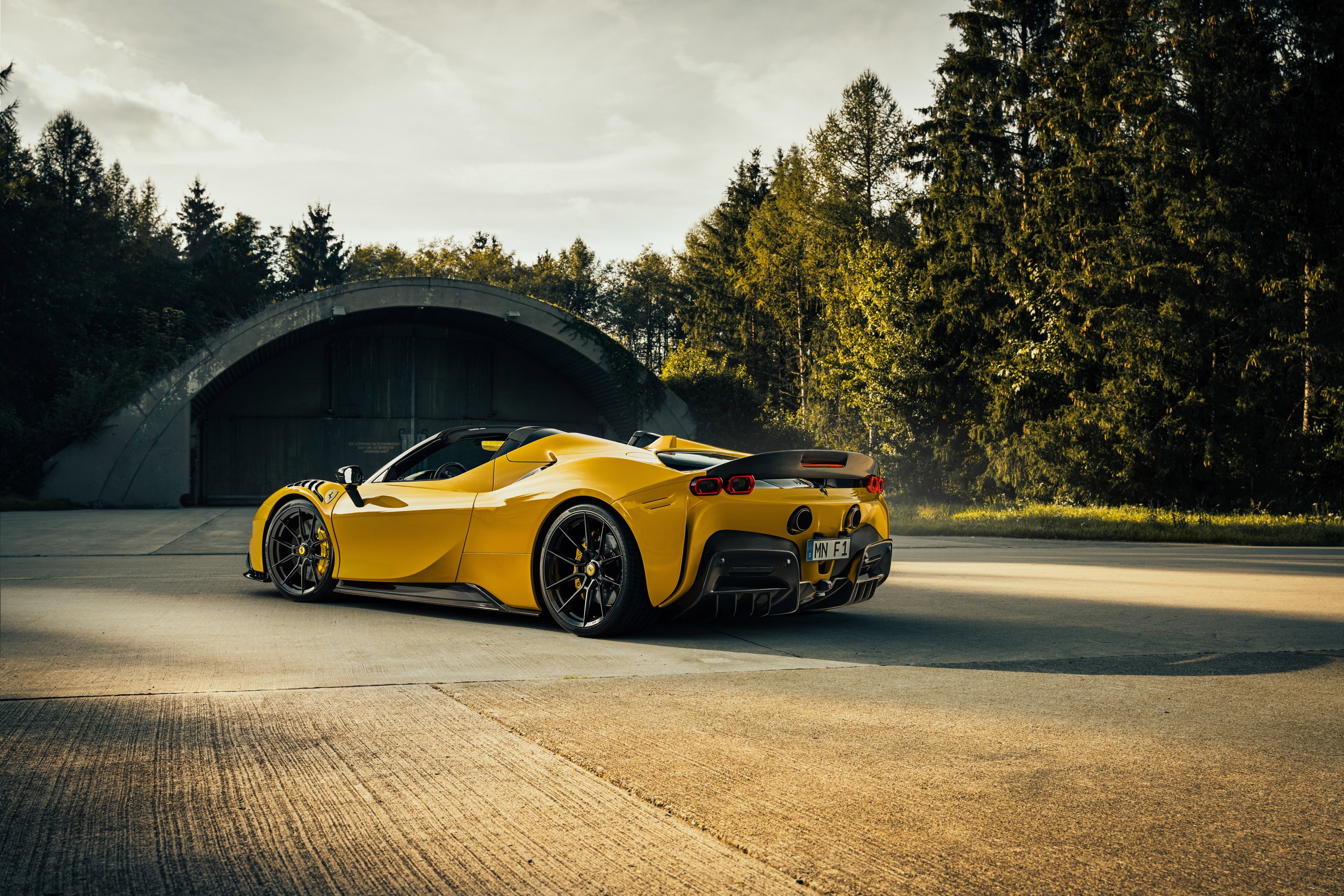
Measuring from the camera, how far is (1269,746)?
136 inches

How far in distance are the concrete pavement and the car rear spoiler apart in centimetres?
96

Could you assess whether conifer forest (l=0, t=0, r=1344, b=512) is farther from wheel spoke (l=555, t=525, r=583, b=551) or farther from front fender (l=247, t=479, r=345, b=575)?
wheel spoke (l=555, t=525, r=583, b=551)

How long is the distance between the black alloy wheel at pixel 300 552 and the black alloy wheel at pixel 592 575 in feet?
6.74

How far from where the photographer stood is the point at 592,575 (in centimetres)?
586

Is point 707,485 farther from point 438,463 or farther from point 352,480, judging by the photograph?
point 352,480

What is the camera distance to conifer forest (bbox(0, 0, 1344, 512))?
25.6 m

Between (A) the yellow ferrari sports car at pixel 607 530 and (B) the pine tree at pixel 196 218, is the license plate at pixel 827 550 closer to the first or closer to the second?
(A) the yellow ferrari sports car at pixel 607 530

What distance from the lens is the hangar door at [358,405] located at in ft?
103

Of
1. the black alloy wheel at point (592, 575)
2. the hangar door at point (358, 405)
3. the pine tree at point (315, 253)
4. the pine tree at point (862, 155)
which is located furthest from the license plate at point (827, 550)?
the pine tree at point (315, 253)

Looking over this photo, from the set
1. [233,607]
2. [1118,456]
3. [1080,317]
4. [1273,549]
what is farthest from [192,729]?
[1080,317]

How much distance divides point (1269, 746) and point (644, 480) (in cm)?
321

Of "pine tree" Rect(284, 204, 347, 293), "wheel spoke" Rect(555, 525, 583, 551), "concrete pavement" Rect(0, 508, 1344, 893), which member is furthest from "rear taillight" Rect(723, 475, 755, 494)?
"pine tree" Rect(284, 204, 347, 293)

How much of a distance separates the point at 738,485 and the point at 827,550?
28.8 inches

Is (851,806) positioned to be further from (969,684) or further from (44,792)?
(44,792)
